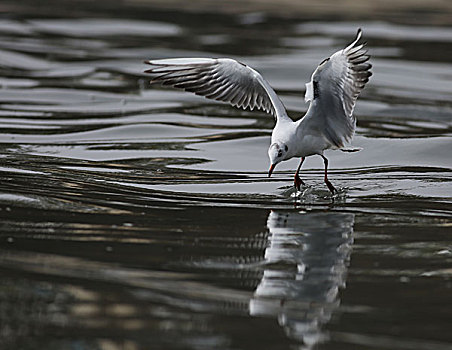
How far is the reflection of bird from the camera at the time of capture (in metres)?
5.11

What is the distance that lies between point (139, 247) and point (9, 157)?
381 centimetres

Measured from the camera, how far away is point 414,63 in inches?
693

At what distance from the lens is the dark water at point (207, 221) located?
16.4ft

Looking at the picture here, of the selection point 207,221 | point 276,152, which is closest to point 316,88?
point 276,152

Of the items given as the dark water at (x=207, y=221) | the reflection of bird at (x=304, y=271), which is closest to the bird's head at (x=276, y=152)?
the dark water at (x=207, y=221)

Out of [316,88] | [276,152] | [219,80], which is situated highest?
[316,88]

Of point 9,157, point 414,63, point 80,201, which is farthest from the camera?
point 414,63

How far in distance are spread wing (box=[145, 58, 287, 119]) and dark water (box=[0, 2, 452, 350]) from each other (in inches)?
29.7

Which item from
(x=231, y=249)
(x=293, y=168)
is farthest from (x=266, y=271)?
(x=293, y=168)

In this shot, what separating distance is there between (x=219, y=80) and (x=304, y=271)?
13.5 ft

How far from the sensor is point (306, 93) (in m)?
8.85

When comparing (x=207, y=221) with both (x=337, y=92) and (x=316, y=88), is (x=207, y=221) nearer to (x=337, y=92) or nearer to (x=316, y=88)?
(x=316, y=88)

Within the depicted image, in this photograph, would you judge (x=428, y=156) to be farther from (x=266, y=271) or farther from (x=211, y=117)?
(x=266, y=271)

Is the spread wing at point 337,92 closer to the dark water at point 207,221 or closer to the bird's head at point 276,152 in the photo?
the bird's head at point 276,152
